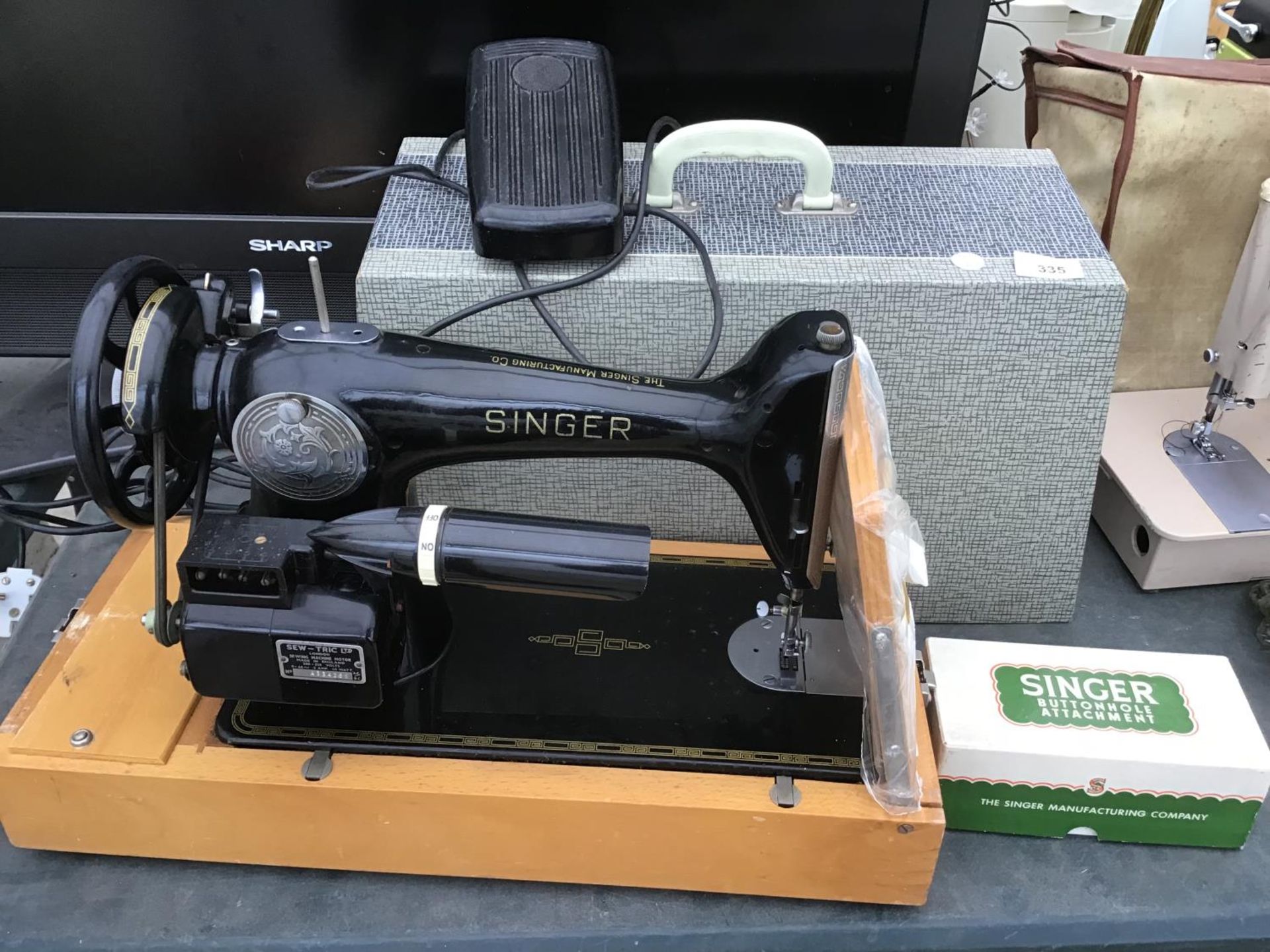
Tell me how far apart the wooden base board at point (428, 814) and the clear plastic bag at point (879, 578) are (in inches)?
1.4

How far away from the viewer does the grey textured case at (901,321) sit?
777 mm

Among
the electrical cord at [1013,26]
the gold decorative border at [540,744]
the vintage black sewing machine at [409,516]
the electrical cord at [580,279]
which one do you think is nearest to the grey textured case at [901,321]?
the electrical cord at [580,279]

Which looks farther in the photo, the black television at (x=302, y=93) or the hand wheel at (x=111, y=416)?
the black television at (x=302, y=93)

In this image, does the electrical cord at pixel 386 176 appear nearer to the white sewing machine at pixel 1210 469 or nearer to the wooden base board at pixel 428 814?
Answer: the wooden base board at pixel 428 814

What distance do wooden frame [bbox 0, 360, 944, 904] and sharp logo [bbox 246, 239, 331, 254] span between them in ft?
1.48

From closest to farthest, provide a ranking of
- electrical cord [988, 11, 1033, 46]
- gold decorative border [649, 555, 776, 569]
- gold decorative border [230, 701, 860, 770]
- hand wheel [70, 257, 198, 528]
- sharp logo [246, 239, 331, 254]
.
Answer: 1. hand wheel [70, 257, 198, 528]
2. gold decorative border [230, 701, 860, 770]
3. gold decorative border [649, 555, 776, 569]
4. sharp logo [246, 239, 331, 254]
5. electrical cord [988, 11, 1033, 46]

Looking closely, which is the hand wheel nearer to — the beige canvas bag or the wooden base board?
the wooden base board

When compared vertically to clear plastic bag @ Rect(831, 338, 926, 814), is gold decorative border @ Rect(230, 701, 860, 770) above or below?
below

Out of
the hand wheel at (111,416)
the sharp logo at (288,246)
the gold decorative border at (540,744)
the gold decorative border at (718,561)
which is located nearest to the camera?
the hand wheel at (111,416)

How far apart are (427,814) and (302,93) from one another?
64 centimetres

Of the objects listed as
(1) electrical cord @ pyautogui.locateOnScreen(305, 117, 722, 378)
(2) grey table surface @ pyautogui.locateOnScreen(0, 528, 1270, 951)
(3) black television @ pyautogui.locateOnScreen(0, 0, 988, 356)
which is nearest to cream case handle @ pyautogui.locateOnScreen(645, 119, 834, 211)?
(1) electrical cord @ pyautogui.locateOnScreen(305, 117, 722, 378)

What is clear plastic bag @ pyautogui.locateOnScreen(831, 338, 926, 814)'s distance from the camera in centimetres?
61

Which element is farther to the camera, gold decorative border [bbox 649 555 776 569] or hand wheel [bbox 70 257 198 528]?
gold decorative border [bbox 649 555 776 569]

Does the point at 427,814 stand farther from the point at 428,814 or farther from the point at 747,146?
the point at 747,146
